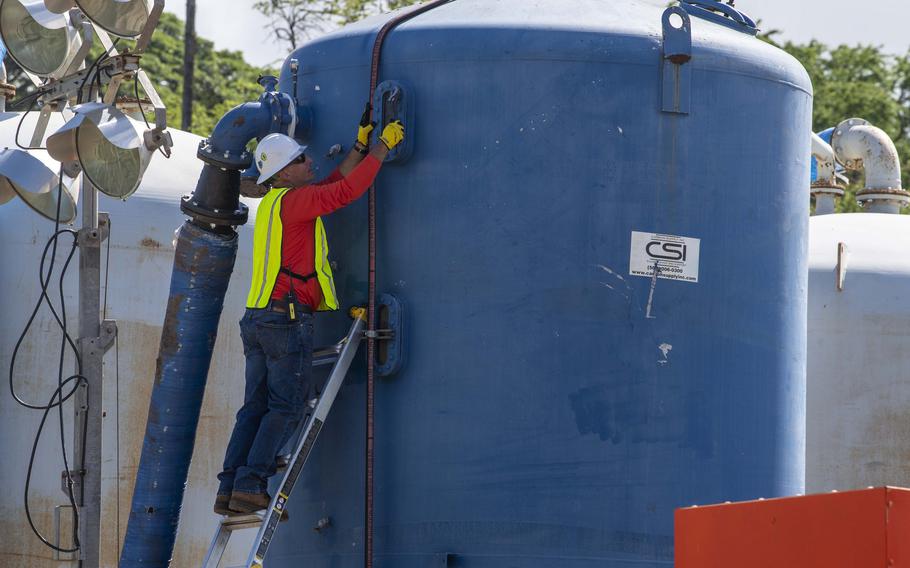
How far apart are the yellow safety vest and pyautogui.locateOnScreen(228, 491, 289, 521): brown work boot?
951 mm

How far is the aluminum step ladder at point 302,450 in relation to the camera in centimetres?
737

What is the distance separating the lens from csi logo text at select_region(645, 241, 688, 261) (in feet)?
24.8

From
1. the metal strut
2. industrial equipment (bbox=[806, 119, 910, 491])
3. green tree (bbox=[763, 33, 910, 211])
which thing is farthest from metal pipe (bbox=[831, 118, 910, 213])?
green tree (bbox=[763, 33, 910, 211])

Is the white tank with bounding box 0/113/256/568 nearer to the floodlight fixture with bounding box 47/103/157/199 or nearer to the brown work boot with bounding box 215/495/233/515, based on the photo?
the floodlight fixture with bounding box 47/103/157/199

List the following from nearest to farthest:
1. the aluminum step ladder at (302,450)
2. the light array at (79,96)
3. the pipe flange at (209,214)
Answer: the aluminum step ladder at (302,450), the pipe flange at (209,214), the light array at (79,96)

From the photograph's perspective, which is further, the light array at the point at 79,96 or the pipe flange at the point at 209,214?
the light array at the point at 79,96

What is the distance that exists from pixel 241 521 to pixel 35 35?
3.61 m

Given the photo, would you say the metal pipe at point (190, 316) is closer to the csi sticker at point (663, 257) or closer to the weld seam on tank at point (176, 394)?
the weld seam on tank at point (176, 394)

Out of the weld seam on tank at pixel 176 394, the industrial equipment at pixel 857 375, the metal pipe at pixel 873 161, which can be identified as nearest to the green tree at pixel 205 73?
the metal pipe at pixel 873 161

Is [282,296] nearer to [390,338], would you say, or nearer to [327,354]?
[327,354]

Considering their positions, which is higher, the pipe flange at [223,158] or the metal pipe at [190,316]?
the pipe flange at [223,158]

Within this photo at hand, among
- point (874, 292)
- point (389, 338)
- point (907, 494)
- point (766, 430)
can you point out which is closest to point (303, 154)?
point (389, 338)

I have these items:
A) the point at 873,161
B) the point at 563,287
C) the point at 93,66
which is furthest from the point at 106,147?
the point at 873,161

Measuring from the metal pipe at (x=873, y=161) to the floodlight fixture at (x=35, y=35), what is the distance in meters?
8.87
